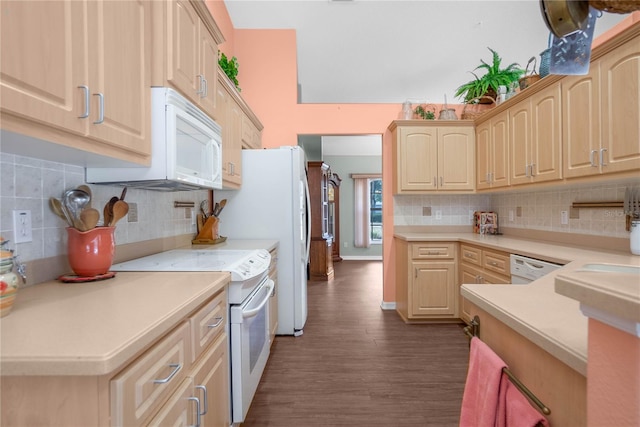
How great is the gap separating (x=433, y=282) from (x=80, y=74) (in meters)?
3.11

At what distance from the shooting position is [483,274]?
108 inches

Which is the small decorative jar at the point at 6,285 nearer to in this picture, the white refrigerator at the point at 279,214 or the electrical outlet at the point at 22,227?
the electrical outlet at the point at 22,227

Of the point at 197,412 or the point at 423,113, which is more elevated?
the point at 423,113

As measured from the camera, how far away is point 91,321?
81 centimetres

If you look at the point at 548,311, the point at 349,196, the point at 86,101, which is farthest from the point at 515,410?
the point at 349,196

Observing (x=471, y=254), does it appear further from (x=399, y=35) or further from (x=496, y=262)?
(x=399, y=35)

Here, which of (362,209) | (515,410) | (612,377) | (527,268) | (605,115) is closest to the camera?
(612,377)

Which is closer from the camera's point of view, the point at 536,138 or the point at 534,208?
the point at 536,138

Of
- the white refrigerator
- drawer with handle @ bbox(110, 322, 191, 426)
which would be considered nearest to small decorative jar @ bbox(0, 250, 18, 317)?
drawer with handle @ bbox(110, 322, 191, 426)

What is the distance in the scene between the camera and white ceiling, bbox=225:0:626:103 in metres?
3.03

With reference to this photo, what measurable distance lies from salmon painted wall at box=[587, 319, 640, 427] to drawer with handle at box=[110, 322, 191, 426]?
2.89 feet

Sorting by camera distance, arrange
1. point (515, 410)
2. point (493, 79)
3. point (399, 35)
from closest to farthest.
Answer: point (515, 410) → point (493, 79) → point (399, 35)

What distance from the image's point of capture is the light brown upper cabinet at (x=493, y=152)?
114 inches

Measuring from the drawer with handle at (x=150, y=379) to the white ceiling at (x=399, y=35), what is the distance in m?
3.13
